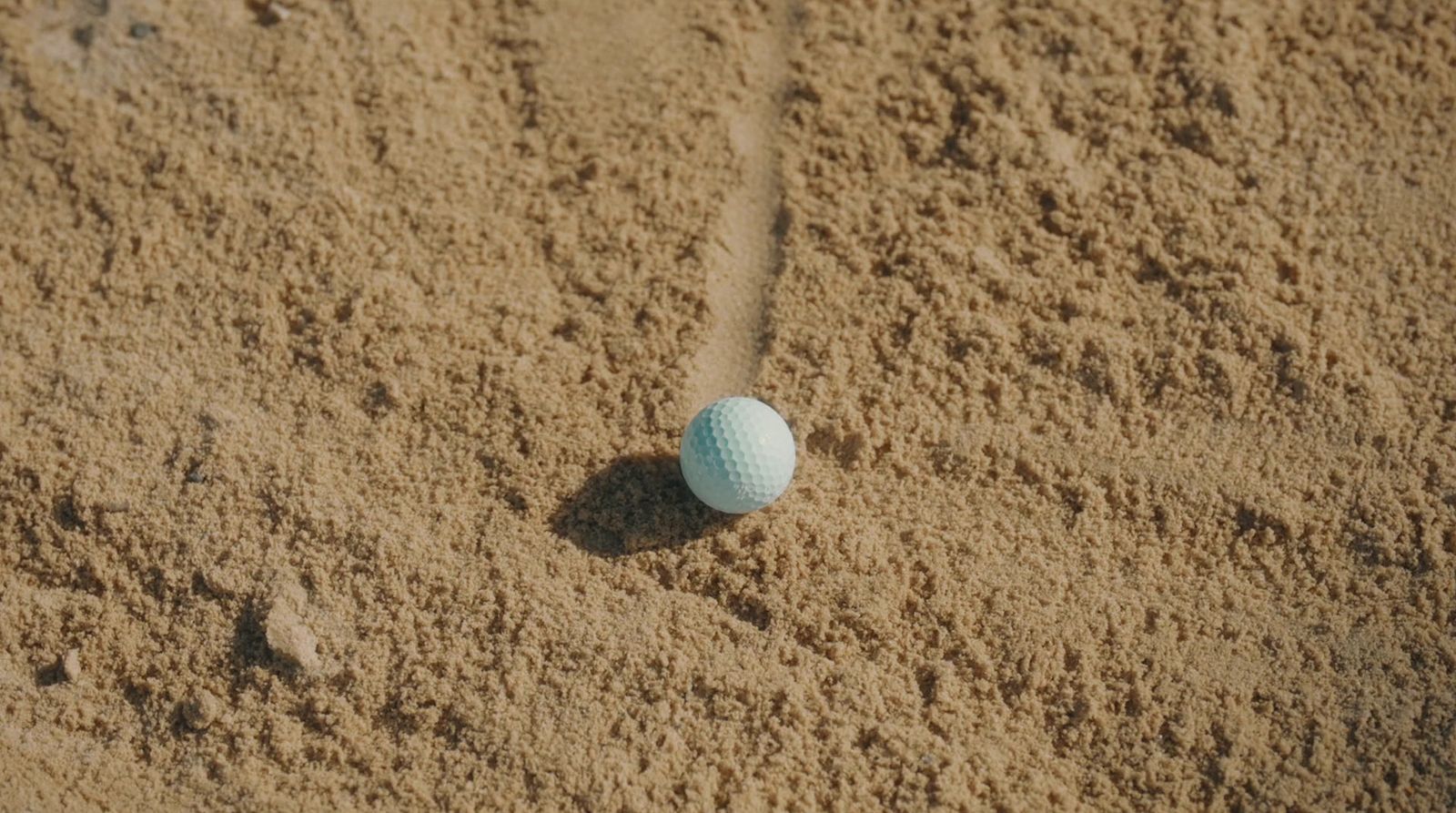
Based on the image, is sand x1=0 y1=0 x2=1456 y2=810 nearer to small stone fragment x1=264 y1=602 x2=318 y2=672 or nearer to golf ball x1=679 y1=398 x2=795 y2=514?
small stone fragment x1=264 y1=602 x2=318 y2=672

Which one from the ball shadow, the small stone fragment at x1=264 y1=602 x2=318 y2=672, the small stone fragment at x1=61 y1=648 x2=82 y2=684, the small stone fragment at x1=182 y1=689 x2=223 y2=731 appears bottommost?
the small stone fragment at x1=61 y1=648 x2=82 y2=684

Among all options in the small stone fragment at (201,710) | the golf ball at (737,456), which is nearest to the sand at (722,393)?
the small stone fragment at (201,710)

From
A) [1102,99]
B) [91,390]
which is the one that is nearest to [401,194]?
[91,390]

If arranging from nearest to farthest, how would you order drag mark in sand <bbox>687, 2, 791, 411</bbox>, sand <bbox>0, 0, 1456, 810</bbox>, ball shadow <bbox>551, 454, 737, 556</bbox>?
sand <bbox>0, 0, 1456, 810</bbox> < ball shadow <bbox>551, 454, 737, 556</bbox> < drag mark in sand <bbox>687, 2, 791, 411</bbox>

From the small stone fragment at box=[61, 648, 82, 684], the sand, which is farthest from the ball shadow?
the small stone fragment at box=[61, 648, 82, 684]

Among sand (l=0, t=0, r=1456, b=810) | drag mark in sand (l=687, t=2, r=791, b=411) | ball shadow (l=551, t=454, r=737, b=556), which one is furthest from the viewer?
drag mark in sand (l=687, t=2, r=791, b=411)

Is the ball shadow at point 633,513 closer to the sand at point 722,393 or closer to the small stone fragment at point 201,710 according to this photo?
the sand at point 722,393

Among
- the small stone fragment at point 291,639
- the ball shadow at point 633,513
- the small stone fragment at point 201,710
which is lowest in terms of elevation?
the small stone fragment at point 201,710
